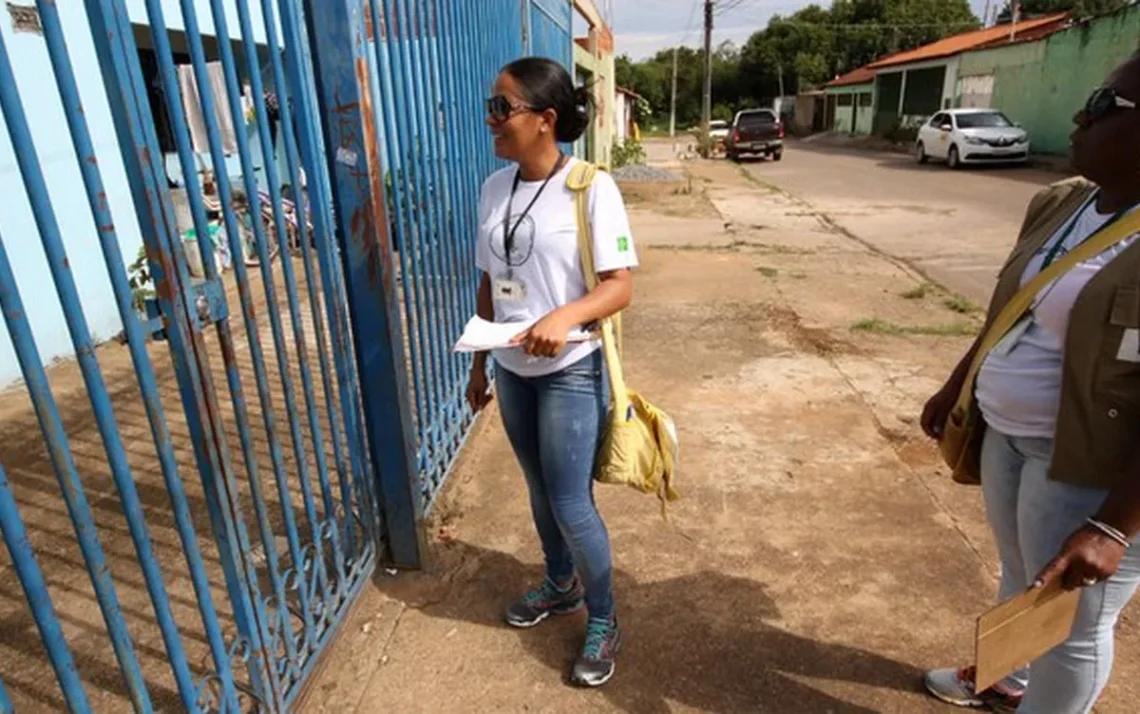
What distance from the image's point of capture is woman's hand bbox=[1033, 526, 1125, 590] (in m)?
1.43

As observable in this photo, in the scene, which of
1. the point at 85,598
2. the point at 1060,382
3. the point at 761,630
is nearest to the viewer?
the point at 1060,382

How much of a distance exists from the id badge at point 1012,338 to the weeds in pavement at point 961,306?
16.1 feet

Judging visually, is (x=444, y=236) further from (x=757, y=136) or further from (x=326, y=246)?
(x=757, y=136)

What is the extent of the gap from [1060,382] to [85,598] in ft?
10.1

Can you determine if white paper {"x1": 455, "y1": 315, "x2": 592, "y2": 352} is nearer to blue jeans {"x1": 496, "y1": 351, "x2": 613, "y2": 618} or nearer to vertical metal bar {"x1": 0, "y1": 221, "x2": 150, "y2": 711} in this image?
blue jeans {"x1": 496, "y1": 351, "x2": 613, "y2": 618}

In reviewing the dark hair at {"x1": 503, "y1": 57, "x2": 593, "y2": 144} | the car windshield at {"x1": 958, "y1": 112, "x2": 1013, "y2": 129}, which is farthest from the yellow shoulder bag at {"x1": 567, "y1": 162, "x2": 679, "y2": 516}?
the car windshield at {"x1": 958, "y1": 112, "x2": 1013, "y2": 129}

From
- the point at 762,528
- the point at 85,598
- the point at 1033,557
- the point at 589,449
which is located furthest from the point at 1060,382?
the point at 85,598

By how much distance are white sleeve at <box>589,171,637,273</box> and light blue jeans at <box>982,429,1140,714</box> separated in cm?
101

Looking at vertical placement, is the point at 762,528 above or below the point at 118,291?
below

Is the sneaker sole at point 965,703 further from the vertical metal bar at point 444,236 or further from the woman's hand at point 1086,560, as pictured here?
the vertical metal bar at point 444,236

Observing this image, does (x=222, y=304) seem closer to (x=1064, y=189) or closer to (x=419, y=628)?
(x=419, y=628)

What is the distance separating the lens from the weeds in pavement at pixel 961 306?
6121mm

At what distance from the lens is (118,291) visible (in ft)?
4.73

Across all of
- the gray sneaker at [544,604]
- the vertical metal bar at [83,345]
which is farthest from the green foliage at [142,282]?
A: the gray sneaker at [544,604]
